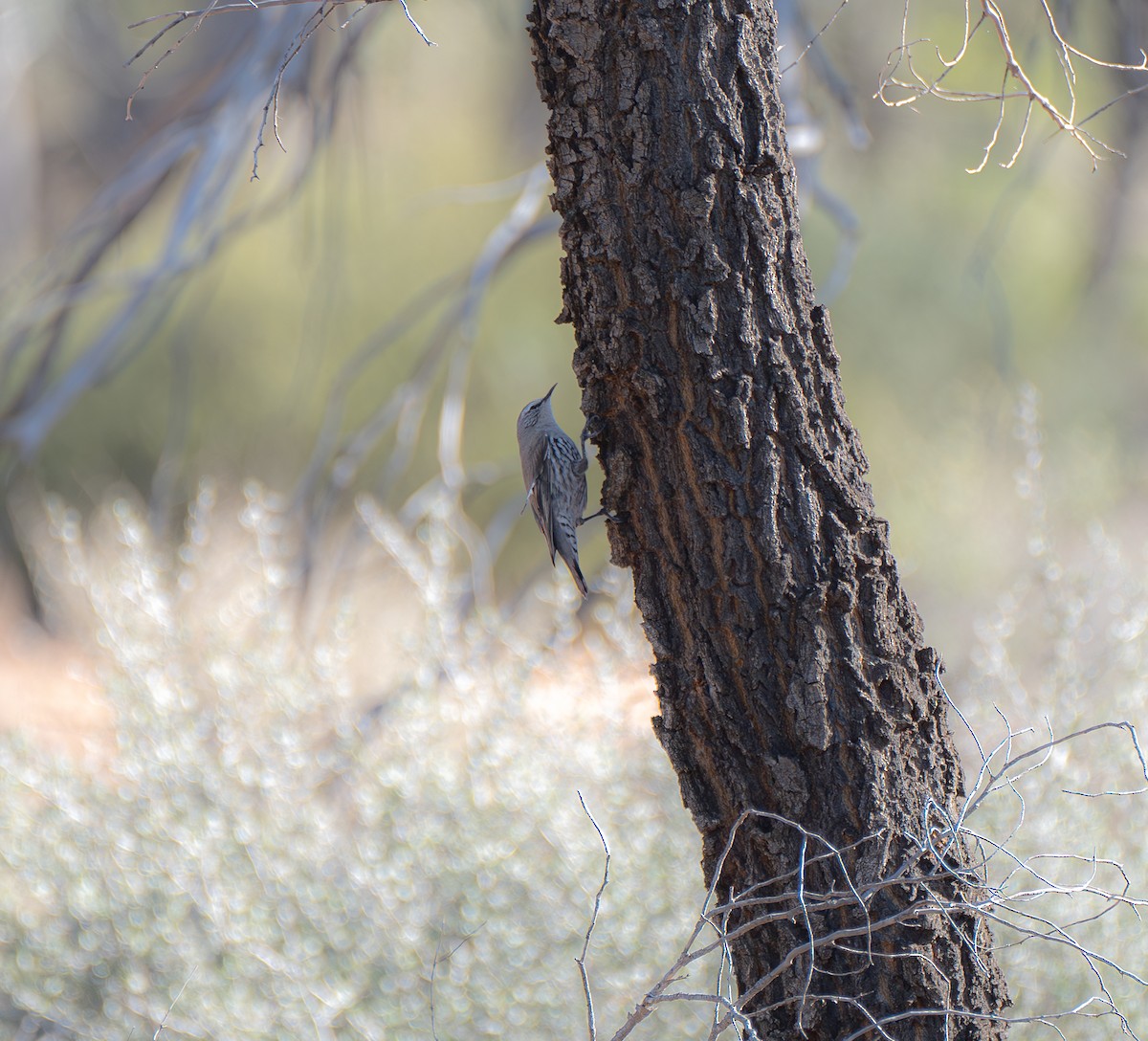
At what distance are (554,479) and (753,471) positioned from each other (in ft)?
5.38

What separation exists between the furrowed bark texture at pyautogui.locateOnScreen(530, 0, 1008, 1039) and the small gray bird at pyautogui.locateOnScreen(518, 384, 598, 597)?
4.84ft

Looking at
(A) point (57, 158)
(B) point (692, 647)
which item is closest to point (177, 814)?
(B) point (692, 647)

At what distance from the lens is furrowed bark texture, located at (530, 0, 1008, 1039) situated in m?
1.45

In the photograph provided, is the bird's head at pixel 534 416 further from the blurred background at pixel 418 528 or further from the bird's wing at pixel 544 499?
the blurred background at pixel 418 528

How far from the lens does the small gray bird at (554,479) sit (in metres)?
3.01

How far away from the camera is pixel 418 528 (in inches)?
206

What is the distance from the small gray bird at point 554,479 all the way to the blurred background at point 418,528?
0.30 m

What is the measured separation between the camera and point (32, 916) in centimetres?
353

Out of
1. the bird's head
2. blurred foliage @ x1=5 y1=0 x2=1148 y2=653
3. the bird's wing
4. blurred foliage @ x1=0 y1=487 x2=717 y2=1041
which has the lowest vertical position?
blurred foliage @ x1=0 y1=487 x2=717 y2=1041

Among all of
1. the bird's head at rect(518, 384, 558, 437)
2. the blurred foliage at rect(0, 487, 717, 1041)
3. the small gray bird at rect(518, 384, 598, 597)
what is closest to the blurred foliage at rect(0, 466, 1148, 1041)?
the blurred foliage at rect(0, 487, 717, 1041)

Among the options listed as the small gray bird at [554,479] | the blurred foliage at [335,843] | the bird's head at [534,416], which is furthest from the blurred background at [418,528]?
the bird's head at [534,416]

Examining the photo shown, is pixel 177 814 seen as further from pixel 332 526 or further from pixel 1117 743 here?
pixel 332 526

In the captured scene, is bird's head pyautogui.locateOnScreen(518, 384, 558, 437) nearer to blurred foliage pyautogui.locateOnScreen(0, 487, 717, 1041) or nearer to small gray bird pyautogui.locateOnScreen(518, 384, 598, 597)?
small gray bird pyautogui.locateOnScreen(518, 384, 598, 597)

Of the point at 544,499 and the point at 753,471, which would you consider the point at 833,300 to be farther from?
the point at 753,471
